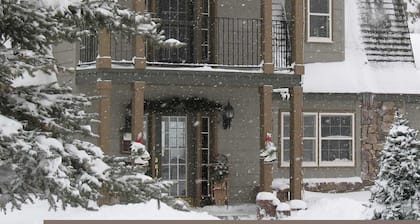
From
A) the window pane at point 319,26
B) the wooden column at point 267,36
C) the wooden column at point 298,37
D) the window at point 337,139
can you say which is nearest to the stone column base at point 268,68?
the wooden column at point 267,36

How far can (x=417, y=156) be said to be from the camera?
380 inches

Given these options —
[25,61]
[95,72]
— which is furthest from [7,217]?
[25,61]

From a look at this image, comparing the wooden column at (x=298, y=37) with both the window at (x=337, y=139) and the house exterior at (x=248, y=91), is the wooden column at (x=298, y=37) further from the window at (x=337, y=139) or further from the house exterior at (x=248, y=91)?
the window at (x=337, y=139)

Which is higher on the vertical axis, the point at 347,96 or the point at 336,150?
the point at 347,96

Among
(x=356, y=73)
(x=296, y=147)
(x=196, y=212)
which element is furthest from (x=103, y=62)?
(x=356, y=73)

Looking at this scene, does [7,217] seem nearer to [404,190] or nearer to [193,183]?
[193,183]

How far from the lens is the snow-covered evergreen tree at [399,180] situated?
9508 millimetres

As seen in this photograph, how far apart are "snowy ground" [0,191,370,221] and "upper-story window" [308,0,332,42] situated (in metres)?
4.28

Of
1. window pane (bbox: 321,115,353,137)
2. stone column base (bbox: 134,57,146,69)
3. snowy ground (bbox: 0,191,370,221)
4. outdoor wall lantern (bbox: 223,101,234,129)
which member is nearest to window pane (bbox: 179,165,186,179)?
snowy ground (bbox: 0,191,370,221)

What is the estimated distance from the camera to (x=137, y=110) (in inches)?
531

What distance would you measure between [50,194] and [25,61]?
0.98 meters

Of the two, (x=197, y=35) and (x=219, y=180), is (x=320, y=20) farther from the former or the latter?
(x=219, y=180)

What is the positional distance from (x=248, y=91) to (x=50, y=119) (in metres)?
12.2

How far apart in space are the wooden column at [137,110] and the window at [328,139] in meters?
5.46
